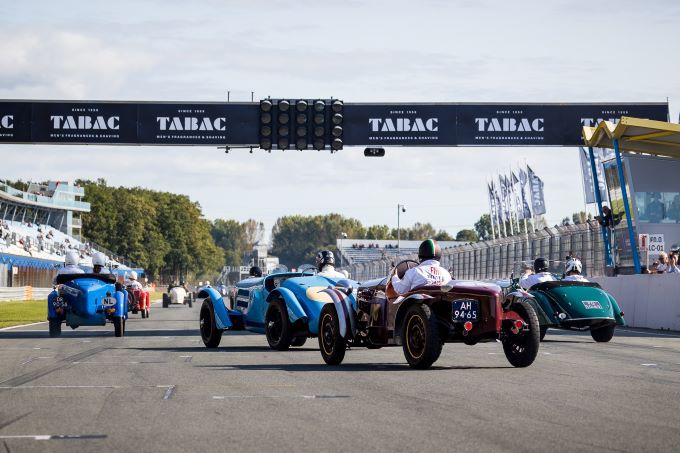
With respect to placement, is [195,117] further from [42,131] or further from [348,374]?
[348,374]

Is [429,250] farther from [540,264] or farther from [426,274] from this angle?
[540,264]

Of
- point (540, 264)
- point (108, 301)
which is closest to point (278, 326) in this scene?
point (108, 301)

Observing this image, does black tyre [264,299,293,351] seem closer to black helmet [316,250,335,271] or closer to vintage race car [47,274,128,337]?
black helmet [316,250,335,271]

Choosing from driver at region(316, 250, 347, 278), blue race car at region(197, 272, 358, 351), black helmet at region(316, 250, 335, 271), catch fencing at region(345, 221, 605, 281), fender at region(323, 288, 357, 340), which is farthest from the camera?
catch fencing at region(345, 221, 605, 281)

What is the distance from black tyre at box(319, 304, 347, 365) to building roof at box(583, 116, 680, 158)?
18828mm

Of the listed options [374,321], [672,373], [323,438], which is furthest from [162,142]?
[323,438]

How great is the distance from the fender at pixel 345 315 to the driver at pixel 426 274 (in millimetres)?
839

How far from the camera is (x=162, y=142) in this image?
34281mm

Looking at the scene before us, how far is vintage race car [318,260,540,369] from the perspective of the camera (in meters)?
13.6

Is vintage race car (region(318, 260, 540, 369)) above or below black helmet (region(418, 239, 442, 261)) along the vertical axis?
below

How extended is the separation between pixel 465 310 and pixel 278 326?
5005mm

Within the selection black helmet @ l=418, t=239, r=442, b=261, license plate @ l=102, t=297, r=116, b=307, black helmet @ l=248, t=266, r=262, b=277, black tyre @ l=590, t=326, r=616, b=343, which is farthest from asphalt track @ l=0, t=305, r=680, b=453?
license plate @ l=102, t=297, r=116, b=307

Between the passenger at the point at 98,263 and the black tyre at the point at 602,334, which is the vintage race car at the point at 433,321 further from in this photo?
the passenger at the point at 98,263

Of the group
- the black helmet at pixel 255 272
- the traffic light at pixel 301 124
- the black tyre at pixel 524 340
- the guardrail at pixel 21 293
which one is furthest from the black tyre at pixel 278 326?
the guardrail at pixel 21 293
